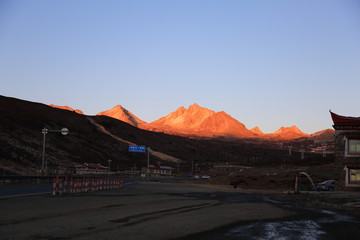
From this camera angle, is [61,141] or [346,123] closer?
[346,123]

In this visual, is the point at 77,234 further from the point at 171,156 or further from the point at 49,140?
the point at 171,156

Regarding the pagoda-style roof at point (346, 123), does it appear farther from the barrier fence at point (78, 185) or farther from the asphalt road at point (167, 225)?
the asphalt road at point (167, 225)

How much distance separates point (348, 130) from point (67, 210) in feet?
112

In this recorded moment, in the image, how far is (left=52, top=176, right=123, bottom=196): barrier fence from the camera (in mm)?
26547

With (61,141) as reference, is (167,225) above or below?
Answer: below

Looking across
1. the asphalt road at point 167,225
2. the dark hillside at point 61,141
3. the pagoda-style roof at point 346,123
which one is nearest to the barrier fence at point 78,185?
the asphalt road at point 167,225

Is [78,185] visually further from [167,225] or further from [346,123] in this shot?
[346,123]

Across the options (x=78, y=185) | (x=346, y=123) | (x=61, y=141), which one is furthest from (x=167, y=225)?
(x=61, y=141)

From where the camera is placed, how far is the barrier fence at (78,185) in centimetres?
2655

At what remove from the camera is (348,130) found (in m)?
42.1

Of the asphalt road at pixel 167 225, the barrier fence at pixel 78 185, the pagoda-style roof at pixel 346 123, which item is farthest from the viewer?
the pagoda-style roof at pixel 346 123

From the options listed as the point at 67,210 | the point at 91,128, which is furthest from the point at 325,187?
the point at 91,128

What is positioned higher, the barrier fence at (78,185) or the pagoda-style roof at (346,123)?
the pagoda-style roof at (346,123)

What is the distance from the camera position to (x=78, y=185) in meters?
29.4
